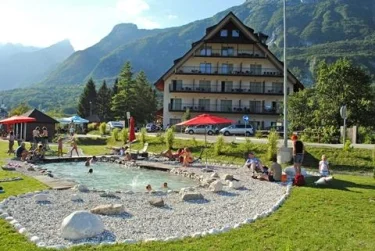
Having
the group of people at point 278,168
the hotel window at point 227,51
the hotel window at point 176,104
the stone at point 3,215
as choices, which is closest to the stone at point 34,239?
the stone at point 3,215

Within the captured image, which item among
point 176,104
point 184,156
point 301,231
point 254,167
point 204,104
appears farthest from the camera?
point 176,104

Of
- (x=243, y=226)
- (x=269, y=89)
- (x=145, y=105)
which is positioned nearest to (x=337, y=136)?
(x=269, y=89)

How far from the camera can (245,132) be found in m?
44.5

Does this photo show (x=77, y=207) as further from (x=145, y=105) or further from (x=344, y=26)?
(x=344, y=26)

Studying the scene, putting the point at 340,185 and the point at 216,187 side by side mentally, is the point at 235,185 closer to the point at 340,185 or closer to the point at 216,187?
the point at 216,187

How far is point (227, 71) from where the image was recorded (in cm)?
5450

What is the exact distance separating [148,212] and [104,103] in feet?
298

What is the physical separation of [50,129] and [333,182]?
32.5 meters

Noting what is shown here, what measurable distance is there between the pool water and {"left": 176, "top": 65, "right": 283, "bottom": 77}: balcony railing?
32914 millimetres

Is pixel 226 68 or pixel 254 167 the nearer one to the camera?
pixel 254 167

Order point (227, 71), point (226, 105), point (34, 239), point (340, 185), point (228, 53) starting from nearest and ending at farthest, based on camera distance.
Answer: point (34, 239), point (340, 185), point (228, 53), point (227, 71), point (226, 105)

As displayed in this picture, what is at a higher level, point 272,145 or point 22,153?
point 272,145

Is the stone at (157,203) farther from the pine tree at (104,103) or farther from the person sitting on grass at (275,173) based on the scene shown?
the pine tree at (104,103)

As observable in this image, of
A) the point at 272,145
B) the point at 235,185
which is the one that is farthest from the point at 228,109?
the point at 235,185
